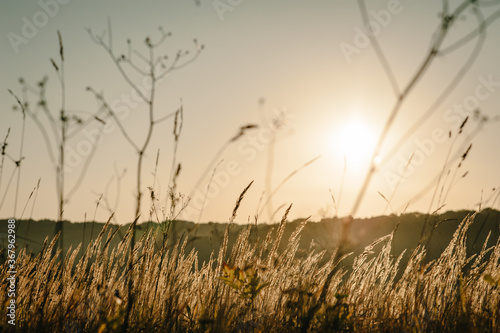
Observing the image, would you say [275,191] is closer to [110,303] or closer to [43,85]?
[110,303]

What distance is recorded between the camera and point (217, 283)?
2.30 meters

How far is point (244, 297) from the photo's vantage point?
2.02 meters

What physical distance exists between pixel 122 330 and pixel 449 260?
217 centimetres

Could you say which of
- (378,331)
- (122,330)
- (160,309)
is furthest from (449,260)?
(122,330)

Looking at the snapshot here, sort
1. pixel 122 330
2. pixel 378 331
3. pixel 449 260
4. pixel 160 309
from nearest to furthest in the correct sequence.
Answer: pixel 122 330 → pixel 378 331 → pixel 160 309 → pixel 449 260

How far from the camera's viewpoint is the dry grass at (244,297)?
198 centimetres

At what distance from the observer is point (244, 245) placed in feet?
7.80

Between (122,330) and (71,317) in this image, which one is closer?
(122,330)

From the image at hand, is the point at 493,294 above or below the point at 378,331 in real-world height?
above

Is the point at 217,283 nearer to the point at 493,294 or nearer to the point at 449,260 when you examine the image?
the point at 449,260

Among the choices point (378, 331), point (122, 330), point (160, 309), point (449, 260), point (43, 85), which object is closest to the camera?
point (122, 330)

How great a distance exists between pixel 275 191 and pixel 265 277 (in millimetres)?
671

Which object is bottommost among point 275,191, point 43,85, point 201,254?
point 201,254

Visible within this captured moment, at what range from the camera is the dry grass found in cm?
198
